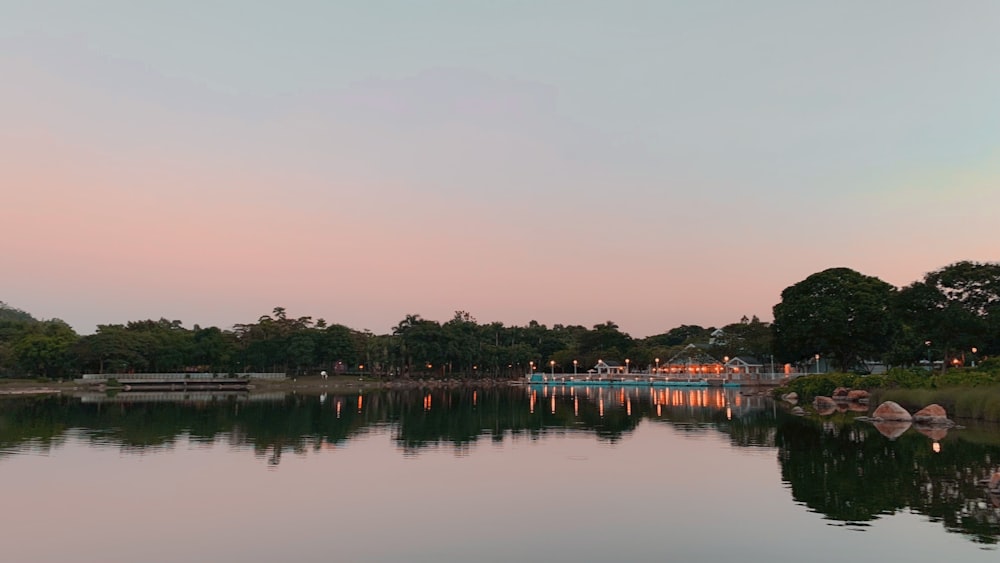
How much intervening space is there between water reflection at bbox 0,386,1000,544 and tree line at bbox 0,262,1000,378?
19.4 m

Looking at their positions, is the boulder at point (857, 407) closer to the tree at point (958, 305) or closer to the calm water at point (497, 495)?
the tree at point (958, 305)

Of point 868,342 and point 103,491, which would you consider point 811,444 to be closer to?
point 103,491

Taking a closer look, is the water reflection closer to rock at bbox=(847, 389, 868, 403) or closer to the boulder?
the boulder

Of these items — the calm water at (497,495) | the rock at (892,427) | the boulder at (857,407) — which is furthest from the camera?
the boulder at (857,407)

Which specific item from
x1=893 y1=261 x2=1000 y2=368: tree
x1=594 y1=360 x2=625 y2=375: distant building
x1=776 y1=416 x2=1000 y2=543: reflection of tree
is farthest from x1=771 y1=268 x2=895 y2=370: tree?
x1=594 y1=360 x2=625 y2=375: distant building

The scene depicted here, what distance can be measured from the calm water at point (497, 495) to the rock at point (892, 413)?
4110 mm

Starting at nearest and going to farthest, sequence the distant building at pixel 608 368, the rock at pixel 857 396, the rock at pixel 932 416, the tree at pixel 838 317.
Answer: the rock at pixel 932 416 < the rock at pixel 857 396 < the tree at pixel 838 317 < the distant building at pixel 608 368

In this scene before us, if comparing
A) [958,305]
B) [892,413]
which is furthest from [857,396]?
[892,413]

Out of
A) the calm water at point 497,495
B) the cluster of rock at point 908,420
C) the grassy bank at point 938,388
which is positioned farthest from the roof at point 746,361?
the calm water at point 497,495

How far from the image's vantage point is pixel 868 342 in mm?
85375

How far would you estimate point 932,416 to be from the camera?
4253 centimetres

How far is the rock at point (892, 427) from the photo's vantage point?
38.3 m

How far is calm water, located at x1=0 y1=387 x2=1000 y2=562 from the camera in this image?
17.0 meters

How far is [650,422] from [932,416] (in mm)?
17392
